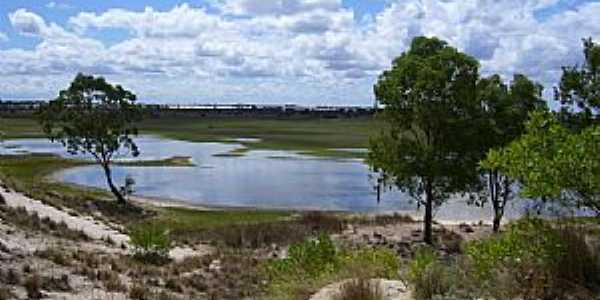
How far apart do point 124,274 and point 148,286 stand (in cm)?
170

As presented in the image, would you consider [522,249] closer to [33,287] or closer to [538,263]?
[538,263]

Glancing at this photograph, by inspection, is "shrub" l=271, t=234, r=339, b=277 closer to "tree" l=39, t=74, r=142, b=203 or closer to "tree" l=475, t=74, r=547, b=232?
"tree" l=475, t=74, r=547, b=232

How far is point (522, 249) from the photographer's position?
8.87 metres

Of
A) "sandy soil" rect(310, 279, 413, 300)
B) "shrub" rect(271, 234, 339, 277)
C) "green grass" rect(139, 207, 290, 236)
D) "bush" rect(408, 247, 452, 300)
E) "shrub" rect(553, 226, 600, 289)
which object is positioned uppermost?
"shrub" rect(553, 226, 600, 289)

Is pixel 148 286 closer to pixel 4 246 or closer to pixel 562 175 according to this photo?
pixel 4 246

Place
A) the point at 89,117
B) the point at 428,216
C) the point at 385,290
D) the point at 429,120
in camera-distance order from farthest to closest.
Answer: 1. the point at 89,117
2. the point at 428,216
3. the point at 429,120
4. the point at 385,290

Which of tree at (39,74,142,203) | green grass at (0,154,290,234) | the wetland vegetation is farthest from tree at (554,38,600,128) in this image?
tree at (39,74,142,203)

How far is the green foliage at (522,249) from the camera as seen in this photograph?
8.77m

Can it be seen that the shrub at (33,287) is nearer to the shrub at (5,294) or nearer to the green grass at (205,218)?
the shrub at (5,294)

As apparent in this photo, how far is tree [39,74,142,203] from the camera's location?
5706cm

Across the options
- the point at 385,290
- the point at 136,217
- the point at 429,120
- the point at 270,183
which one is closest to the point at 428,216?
the point at 429,120

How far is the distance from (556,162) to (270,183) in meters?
62.5

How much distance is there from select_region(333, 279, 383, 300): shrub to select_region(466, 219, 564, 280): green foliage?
4.07 ft

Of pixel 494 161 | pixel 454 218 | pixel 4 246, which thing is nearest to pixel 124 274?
pixel 4 246
